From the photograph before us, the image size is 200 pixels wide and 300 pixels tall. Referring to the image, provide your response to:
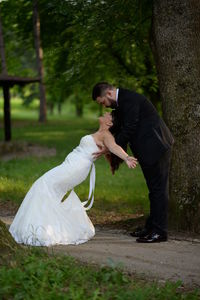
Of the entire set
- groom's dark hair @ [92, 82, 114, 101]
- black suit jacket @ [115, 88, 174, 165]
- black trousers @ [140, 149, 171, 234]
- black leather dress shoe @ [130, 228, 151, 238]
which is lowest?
black leather dress shoe @ [130, 228, 151, 238]

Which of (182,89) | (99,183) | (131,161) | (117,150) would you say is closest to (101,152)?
(117,150)

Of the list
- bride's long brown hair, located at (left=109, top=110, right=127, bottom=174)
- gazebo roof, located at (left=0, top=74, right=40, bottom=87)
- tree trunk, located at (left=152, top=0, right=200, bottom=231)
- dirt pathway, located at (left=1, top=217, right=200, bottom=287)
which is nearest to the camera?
dirt pathway, located at (left=1, top=217, right=200, bottom=287)

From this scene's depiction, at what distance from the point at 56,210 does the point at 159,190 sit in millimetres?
1388

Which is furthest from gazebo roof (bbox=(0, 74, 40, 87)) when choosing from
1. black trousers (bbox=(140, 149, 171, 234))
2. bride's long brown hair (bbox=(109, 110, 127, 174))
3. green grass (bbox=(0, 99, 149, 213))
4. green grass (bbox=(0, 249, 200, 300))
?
green grass (bbox=(0, 249, 200, 300))

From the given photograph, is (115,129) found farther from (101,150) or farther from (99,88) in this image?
(99,88)

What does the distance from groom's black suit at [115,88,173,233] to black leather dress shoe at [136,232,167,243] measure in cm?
6

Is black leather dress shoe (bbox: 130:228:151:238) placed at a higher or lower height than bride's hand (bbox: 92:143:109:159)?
lower

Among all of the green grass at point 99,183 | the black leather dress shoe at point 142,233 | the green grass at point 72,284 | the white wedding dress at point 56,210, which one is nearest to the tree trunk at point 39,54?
the green grass at point 99,183

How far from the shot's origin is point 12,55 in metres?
36.7

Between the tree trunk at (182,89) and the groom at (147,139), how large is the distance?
821 mm

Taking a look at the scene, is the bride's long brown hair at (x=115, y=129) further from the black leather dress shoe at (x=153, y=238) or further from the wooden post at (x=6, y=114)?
the wooden post at (x=6, y=114)

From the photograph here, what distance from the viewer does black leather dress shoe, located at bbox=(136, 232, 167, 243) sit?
7.49 m

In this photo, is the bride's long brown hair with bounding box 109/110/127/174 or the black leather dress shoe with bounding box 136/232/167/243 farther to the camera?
the bride's long brown hair with bounding box 109/110/127/174

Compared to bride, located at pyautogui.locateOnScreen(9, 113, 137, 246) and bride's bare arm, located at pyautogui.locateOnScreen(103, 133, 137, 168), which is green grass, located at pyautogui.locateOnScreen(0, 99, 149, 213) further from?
bride's bare arm, located at pyautogui.locateOnScreen(103, 133, 137, 168)
